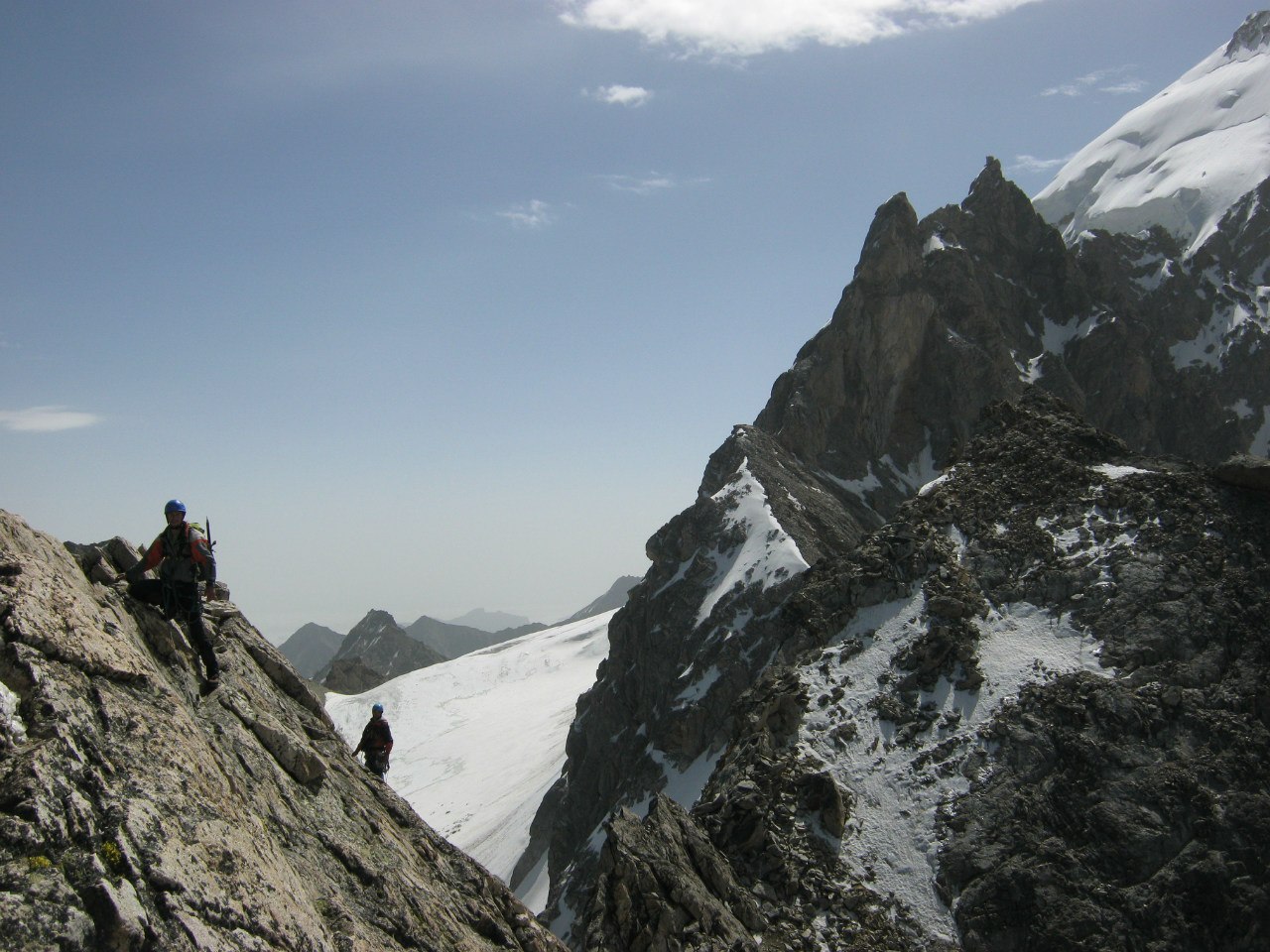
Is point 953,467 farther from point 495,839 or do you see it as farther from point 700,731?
point 495,839

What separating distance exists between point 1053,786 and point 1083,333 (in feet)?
274

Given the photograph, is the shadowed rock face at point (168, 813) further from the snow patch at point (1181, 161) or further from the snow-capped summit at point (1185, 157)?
the snow patch at point (1181, 161)

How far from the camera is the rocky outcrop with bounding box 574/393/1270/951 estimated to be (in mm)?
22016

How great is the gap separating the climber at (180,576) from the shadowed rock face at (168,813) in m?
0.20

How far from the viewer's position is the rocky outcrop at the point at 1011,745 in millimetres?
22016

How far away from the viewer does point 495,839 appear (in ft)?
214

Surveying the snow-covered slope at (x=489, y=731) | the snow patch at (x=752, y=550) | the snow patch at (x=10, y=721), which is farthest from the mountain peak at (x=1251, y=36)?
the snow patch at (x=10, y=721)

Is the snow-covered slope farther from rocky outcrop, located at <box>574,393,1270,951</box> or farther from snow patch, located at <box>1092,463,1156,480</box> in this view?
snow patch, located at <box>1092,463,1156,480</box>

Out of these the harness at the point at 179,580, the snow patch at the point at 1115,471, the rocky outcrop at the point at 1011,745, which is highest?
the harness at the point at 179,580

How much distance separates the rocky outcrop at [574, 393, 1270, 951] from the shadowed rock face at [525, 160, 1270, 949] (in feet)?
22.3

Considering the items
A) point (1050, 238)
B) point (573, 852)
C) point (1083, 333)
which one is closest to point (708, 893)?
point (573, 852)

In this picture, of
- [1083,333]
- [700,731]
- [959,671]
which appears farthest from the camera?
Result: [1083,333]

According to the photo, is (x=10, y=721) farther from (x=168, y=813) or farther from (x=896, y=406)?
(x=896, y=406)

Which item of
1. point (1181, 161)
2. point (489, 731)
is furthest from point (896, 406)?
point (1181, 161)
